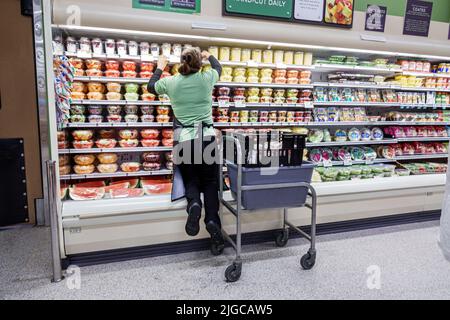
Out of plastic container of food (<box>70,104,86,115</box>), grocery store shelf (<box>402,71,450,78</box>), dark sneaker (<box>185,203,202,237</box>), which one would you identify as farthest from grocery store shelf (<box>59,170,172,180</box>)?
grocery store shelf (<box>402,71,450,78</box>)

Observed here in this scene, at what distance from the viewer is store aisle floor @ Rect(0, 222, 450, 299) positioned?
→ 2.44m

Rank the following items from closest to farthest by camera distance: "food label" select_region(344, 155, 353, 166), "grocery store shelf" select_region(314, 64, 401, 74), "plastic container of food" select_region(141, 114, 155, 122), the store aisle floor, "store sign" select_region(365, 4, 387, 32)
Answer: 1. the store aisle floor
2. "plastic container of food" select_region(141, 114, 155, 122)
3. "store sign" select_region(365, 4, 387, 32)
4. "grocery store shelf" select_region(314, 64, 401, 74)
5. "food label" select_region(344, 155, 353, 166)

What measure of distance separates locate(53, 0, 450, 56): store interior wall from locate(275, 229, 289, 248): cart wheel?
2014 mm

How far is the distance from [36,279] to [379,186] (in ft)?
11.4

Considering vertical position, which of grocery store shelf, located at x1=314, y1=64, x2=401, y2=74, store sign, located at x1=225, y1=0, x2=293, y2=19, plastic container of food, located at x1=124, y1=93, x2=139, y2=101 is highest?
store sign, located at x1=225, y1=0, x2=293, y2=19

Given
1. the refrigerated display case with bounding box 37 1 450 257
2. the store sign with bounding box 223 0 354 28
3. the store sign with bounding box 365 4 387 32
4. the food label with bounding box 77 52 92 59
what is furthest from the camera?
the store sign with bounding box 365 4 387 32

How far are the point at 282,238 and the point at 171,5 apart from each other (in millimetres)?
2526

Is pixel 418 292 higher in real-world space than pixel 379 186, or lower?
lower

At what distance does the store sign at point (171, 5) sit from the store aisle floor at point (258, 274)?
2.35m

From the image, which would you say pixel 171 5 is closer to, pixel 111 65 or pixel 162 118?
pixel 111 65

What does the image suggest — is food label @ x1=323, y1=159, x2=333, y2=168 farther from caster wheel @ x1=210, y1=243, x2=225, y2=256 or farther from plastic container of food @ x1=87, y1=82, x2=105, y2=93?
plastic container of food @ x1=87, y1=82, x2=105, y2=93

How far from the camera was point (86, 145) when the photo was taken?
335 cm

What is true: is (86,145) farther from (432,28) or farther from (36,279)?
→ (432,28)
